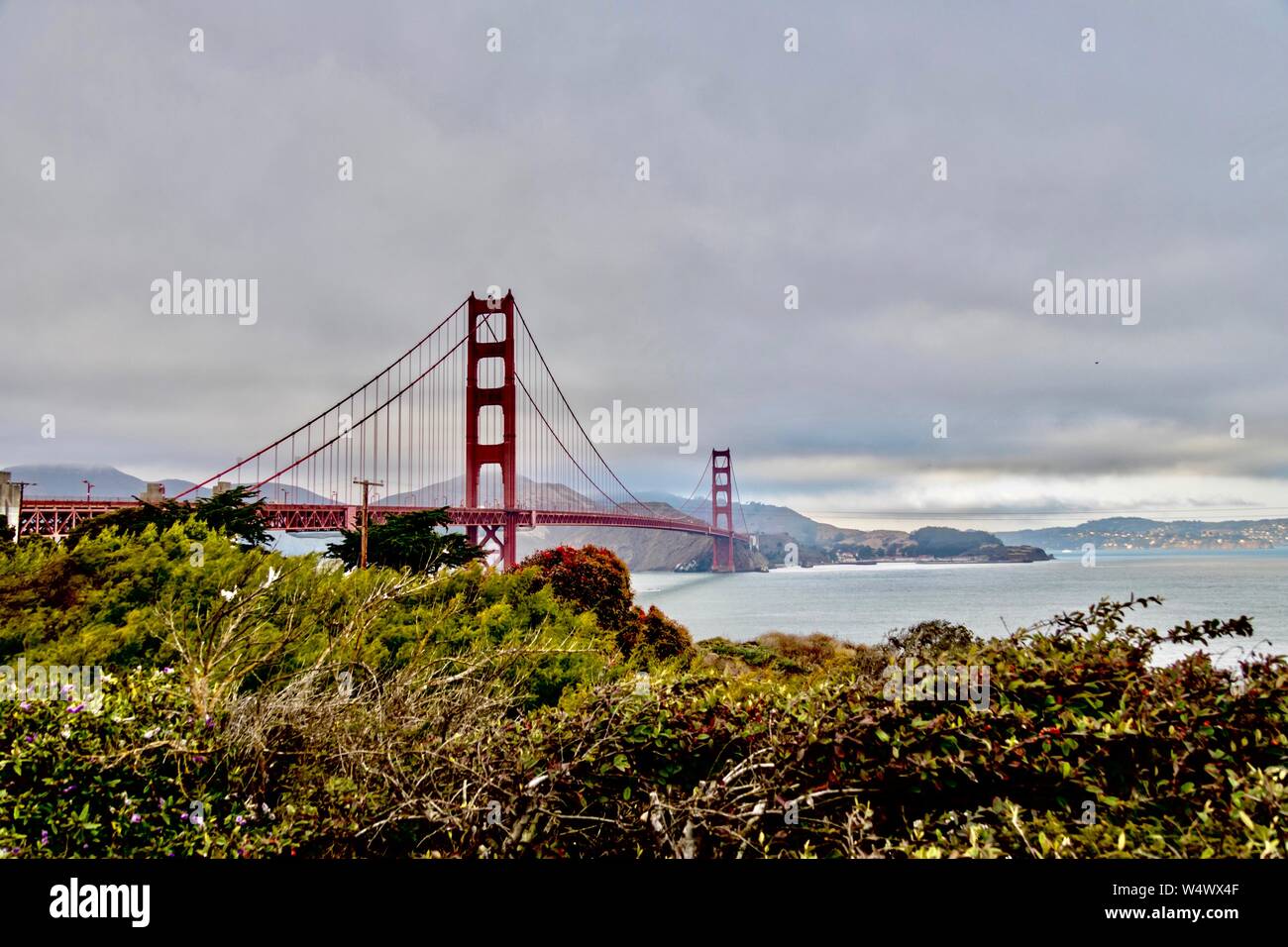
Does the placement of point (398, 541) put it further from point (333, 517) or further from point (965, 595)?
point (965, 595)

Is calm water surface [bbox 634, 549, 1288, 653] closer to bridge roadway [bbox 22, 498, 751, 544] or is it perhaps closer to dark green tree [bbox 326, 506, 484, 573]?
bridge roadway [bbox 22, 498, 751, 544]

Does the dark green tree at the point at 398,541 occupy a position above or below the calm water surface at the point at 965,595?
above

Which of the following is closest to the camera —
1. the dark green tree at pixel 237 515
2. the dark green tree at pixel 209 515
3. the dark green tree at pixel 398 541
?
the dark green tree at pixel 209 515

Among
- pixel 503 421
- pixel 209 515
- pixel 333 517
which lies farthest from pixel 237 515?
pixel 503 421

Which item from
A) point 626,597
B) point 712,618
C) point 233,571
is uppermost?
point 233,571

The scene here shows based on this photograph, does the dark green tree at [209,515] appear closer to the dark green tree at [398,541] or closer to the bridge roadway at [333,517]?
the bridge roadway at [333,517]

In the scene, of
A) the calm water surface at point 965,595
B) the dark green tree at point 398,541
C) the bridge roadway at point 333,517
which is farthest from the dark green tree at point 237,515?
the calm water surface at point 965,595
